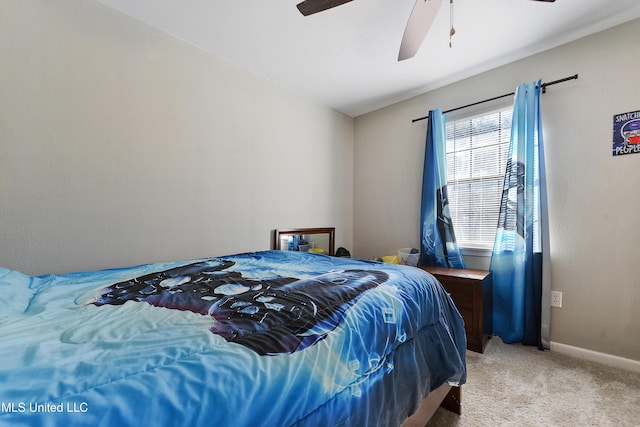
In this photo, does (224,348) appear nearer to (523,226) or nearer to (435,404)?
(435,404)

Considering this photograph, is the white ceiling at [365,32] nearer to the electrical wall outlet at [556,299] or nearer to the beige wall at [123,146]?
the beige wall at [123,146]

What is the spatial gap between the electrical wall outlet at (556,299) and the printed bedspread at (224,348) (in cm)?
126

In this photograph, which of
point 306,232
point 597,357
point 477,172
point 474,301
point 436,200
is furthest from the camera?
point 306,232

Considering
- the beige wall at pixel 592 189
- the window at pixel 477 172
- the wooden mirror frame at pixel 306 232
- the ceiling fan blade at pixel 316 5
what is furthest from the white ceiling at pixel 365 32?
the wooden mirror frame at pixel 306 232

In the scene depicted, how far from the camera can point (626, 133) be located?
186cm

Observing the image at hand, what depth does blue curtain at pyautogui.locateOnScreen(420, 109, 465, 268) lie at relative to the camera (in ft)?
8.63

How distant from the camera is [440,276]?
227cm

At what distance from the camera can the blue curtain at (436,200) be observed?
2.63 meters

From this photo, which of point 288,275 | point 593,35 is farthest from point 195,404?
point 593,35

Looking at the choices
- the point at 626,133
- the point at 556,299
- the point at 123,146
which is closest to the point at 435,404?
the point at 556,299

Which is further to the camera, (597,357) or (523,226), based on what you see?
(523,226)

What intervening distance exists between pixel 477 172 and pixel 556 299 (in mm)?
1200

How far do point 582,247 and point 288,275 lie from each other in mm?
2193

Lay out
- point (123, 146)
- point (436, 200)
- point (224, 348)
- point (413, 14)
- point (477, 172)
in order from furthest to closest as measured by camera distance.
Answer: point (436, 200) → point (477, 172) → point (123, 146) → point (413, 14) → point (224, 348)
